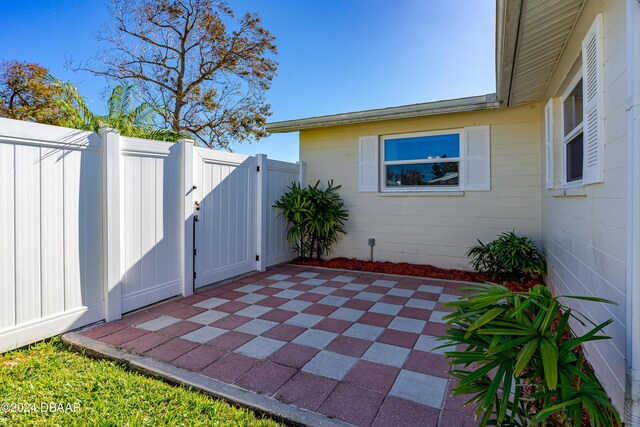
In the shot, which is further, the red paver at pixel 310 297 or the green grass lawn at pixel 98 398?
the red paver at pixel 310 297

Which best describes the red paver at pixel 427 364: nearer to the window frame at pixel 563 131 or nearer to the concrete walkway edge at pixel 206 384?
the concrete walkway edge at pixel 206 384

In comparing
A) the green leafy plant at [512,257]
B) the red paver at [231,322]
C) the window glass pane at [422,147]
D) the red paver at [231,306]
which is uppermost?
the window glass pane at [422,147]

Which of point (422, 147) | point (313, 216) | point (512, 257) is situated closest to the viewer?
point (512, 257)

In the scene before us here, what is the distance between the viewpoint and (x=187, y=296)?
4.35 m

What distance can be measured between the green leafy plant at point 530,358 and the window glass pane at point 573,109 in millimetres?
2328

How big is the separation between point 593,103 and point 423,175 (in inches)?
157

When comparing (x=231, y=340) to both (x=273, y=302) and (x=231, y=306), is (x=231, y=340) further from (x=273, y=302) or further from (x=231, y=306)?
(x=273, y=302)

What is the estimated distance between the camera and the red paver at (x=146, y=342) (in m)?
2.88

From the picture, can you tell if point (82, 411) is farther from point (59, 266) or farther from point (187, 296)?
point (187, 296)

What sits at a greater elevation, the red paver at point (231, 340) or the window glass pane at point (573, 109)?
the window glass pane at point (573, 109)

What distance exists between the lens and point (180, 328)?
3.33 meters

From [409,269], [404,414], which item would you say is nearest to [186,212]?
[404,414]

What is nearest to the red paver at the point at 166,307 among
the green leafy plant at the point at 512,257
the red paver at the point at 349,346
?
the red paver at the point at 349,346

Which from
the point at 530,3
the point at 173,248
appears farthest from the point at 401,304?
the point at 530,3
